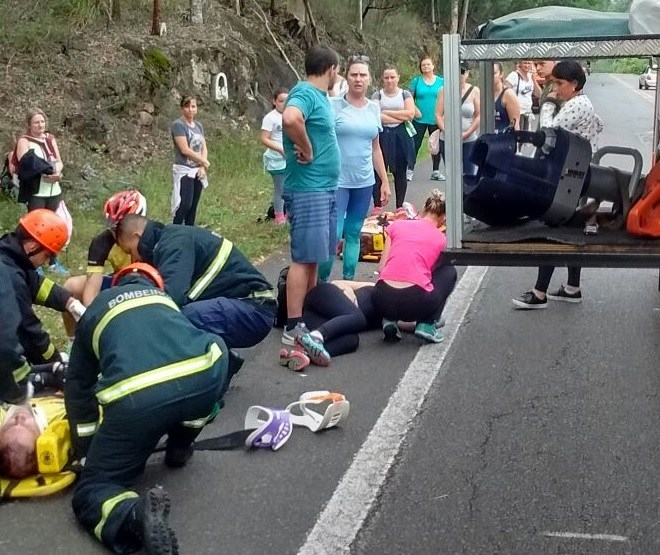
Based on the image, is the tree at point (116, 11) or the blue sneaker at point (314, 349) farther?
the tree at point (116, 11)

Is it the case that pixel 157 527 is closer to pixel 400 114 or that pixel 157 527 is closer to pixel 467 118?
pixel 467 118

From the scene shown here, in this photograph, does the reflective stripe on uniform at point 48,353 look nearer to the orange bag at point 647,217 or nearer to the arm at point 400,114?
the orange bag at point 647,217

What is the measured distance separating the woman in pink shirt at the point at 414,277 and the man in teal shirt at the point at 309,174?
1.54 ft

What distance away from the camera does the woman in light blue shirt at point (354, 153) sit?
8148 mm

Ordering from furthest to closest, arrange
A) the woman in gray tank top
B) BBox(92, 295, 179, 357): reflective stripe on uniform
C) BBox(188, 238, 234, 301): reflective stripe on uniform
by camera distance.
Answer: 1. BBox(188, 238, 234, 301): reflective stripe on uniform
2. the woman in gray tank top
3. BBox(92, 295, 179, 357): reflective stripe on uniform

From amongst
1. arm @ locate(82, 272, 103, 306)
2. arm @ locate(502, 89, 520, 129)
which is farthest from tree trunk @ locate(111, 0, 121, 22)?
arm @ locate(82, 272, 103, 306)

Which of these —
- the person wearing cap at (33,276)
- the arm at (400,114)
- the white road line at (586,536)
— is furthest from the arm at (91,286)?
the arm at (400,114)

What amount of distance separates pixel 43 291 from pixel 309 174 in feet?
6.75

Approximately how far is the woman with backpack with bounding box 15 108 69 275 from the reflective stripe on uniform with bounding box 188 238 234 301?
185 inches

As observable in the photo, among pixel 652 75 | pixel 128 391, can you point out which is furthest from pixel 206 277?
pixel 652 75

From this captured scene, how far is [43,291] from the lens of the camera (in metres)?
5.82

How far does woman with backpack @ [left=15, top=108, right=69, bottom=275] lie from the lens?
998 cm

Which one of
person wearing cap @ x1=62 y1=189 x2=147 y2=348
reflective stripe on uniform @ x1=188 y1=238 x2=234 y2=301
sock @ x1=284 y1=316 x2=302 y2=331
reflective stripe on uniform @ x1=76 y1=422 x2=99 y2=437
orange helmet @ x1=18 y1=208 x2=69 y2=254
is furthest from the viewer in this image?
sock @ x1=284 y1=316 x2=302 y2=331

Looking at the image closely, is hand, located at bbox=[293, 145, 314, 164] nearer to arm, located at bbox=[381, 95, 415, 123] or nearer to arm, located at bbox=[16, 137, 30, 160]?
arm, located at bbox=[16, 137, 30, 160]
